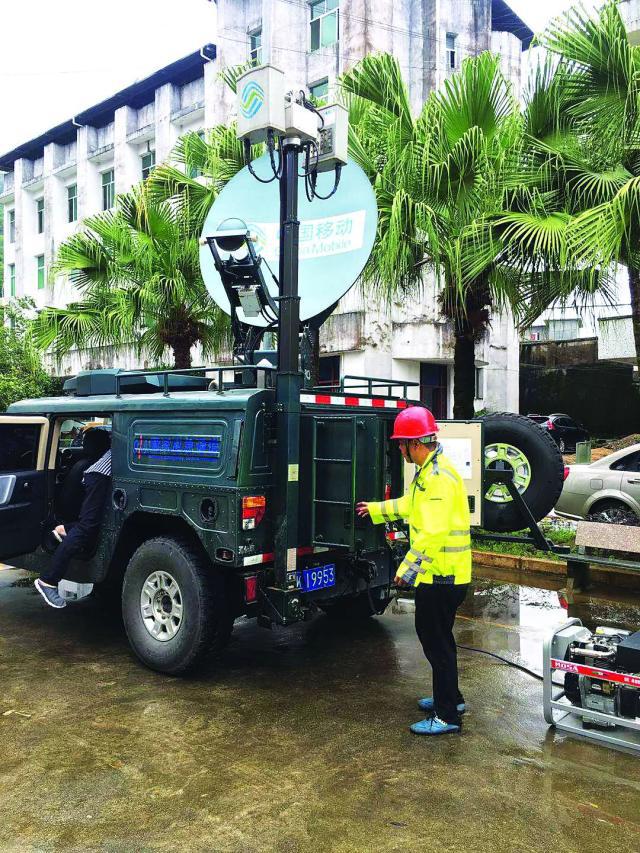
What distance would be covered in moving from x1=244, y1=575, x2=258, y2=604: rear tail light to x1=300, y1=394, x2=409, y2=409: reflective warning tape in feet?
4.26

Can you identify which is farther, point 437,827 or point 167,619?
point 167,619

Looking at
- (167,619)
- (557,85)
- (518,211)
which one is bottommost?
(167,619)

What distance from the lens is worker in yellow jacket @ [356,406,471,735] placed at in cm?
442

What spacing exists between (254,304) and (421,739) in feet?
12.4

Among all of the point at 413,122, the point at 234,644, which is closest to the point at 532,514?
the point at 234,644

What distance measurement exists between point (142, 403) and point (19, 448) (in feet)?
5.54

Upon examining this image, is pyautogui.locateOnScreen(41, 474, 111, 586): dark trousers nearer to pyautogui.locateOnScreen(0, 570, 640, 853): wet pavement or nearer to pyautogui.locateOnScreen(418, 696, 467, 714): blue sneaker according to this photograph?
pyautogui.locateOnScreen(0, 570, 640, 853): wet pavement

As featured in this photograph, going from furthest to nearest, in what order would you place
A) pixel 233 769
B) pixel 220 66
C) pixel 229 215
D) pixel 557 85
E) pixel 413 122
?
pixel 220 66, pixel 413 122, pixel 557 85, pixel 229 215, pixel 233 769

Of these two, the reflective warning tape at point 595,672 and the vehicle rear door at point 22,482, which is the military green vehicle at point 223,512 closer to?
the vehicle rear door at point 22,482

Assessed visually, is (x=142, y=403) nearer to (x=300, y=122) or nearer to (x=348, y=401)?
(x=348, y=401)

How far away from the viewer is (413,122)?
10.3m

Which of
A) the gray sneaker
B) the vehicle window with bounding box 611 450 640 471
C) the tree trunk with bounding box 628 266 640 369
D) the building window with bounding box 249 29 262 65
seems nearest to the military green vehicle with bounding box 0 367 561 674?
the gray sneaker

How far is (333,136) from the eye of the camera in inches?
221

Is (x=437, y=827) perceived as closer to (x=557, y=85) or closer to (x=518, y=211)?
(x=518, y=211)
